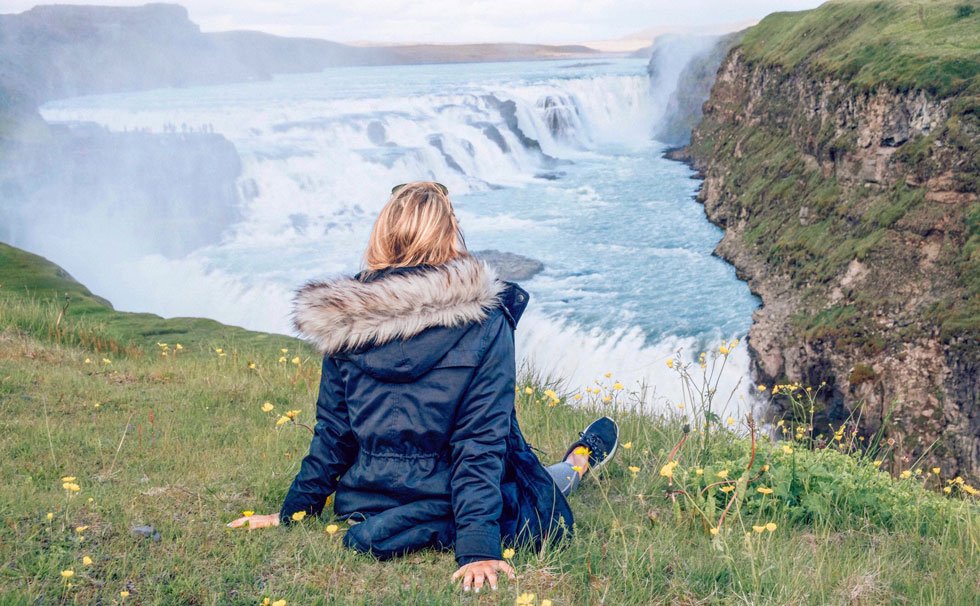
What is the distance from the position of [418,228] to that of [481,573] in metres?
1.33

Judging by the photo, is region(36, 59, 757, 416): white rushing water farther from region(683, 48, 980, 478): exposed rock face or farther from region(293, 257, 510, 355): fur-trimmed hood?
region(293, 257, 510, 355): fur-trimmed hood

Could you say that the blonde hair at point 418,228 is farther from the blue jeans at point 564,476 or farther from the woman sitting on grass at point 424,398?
the blue jeans at point 564,476

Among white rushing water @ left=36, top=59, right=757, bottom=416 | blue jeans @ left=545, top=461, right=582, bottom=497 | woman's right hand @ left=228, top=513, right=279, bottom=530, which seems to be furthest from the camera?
white rushing water @ left=36, top=59, right=757, bottom=416

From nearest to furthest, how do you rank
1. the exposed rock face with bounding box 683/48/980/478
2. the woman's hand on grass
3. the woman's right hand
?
the woman's hand on grass
the woman's right hand
the exposed rock face with bounding box 683/48/980/478

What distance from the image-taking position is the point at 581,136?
45.6 metres

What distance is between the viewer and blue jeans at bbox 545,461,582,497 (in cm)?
429

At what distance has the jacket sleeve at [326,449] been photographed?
11.3ft

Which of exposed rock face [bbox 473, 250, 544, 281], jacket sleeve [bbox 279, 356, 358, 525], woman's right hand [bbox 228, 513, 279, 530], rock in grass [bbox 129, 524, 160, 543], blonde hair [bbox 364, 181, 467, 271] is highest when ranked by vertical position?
blonde hair [bbox 364, 181, 467, 271]

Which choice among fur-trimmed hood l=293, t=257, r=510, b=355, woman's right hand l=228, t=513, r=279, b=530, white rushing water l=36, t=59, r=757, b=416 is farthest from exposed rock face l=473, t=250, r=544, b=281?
fur-trimmed hood l=293, t=257, r=510, b=355

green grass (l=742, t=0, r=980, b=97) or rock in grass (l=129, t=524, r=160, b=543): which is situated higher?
green grass (l=742, t=0, r=980, b=97)

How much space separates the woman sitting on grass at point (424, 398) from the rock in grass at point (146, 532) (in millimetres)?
708

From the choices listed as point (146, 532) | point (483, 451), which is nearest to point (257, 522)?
point (146, 532)

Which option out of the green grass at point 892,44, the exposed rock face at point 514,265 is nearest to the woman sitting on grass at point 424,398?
the green grass at point 892,44

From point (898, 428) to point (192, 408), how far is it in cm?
1311
